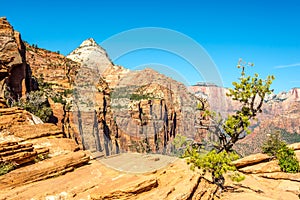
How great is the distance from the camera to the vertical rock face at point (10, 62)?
31.4 m

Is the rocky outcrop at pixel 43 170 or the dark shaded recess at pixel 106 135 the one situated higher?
the rocky outcrop at pixel 43 170

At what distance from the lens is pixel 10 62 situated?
114 ft

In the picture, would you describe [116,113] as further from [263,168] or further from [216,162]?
[216,162]

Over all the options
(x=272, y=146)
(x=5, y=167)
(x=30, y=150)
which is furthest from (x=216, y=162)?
(x=272, y=146)

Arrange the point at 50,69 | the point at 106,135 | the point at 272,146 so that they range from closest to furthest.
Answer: the point at 272,146
the point at 106,135
the point at 50,69

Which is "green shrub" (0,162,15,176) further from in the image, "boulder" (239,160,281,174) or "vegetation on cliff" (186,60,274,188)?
"boulder" (239,160,281,174)

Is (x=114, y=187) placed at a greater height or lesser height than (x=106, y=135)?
greater

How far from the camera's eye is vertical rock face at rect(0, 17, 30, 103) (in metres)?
31.4

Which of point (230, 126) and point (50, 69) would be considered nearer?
point (230, 126)

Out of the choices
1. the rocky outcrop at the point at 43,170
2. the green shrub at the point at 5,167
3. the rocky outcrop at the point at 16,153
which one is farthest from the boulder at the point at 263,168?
the green shrub at the point at 5,167

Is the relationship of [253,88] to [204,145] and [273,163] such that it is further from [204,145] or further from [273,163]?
[273,163]

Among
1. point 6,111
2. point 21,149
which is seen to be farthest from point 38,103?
point 21,149

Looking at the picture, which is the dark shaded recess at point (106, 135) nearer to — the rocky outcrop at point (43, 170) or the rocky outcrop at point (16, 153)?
the rocky outcrop at point (43, 170)

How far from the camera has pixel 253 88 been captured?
528 inches
